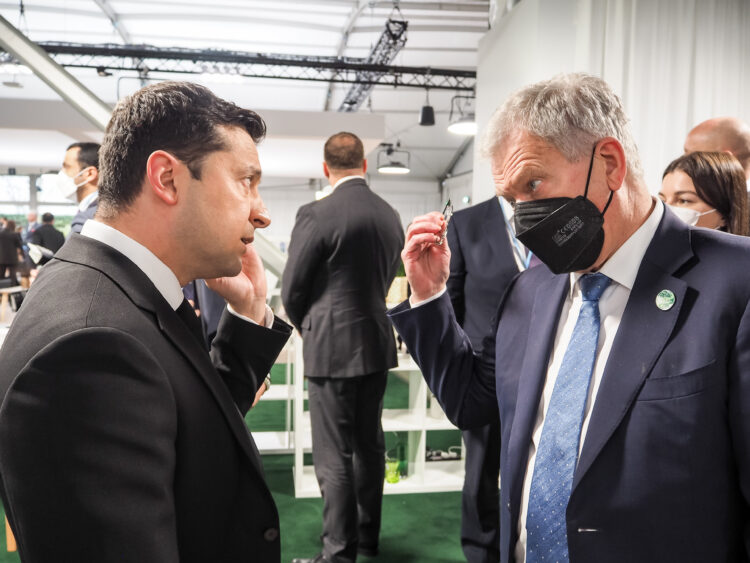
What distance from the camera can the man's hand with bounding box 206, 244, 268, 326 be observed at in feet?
4.34

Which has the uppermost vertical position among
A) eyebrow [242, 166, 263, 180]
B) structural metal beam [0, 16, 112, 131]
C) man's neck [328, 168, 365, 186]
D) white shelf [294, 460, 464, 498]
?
structural metal beam [0, 16, 112, 131]

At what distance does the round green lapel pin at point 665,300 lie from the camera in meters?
1.01

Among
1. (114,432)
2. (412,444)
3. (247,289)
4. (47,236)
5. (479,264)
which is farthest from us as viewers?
(47,236)

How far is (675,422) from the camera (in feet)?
3.13

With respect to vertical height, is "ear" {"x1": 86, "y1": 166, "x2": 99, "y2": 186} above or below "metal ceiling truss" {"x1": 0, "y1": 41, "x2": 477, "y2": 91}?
below

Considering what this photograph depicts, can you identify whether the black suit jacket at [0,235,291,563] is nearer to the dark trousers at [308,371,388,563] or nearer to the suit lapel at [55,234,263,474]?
A: the suit lapel at [55,234,263,474]

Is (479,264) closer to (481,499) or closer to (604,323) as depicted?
(481,499)

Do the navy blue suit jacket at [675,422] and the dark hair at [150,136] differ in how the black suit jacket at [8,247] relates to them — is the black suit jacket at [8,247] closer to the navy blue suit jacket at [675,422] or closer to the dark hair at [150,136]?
the dark hair at [150,136]

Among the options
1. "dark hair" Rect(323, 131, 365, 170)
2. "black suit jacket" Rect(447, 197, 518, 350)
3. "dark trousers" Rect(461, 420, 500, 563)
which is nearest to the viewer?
"black suit jacket" Rect(447, 197, 518, 350)

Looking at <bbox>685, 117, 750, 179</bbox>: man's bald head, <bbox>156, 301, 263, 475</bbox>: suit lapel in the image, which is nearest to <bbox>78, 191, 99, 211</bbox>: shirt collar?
<bbox>156, 301, 263, 475</bbox>: suit lapel

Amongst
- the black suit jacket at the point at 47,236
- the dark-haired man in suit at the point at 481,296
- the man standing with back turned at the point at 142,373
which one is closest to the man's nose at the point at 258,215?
the man standing with back turned at the point at 142,373

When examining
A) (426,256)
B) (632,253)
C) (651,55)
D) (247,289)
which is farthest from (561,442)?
(651,55)

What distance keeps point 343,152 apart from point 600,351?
1976mm

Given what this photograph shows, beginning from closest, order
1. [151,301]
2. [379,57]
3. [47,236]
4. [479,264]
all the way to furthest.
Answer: [151,301] < [479,264] < [47,236] < [379,57]
